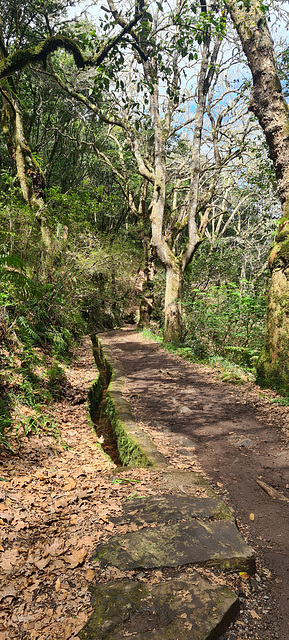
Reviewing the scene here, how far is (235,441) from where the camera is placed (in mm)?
4121

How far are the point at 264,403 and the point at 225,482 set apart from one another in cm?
223

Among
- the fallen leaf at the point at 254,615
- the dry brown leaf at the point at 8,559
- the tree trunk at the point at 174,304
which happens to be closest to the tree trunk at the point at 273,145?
the fallen leaf at the point at 254,615

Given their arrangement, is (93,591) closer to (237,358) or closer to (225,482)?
(225,482)

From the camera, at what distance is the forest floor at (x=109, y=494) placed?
171cm

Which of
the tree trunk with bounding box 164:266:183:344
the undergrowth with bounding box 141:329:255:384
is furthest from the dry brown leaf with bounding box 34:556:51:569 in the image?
the tree trunk with bounding box 164:266:183:344

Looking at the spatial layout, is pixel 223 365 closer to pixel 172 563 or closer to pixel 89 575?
pixel 172 563

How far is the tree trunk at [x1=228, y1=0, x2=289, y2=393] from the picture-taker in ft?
18.3

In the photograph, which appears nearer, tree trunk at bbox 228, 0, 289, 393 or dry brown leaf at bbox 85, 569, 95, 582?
dry brown leaf at bbox 85, 569, 95, 582

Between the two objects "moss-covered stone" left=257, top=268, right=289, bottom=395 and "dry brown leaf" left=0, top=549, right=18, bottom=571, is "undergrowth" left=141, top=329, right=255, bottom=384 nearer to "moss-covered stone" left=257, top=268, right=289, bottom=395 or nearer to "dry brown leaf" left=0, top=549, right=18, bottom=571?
"moss-covered stone" left=257, top=268, right=289, bottom=395

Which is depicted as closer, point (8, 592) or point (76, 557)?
point (8, 592)

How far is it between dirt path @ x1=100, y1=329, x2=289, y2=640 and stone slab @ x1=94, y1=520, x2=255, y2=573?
24 cm

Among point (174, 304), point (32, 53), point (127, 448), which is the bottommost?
point (127, 448)

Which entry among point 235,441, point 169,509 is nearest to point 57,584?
point 169,509

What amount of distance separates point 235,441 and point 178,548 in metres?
2.22
